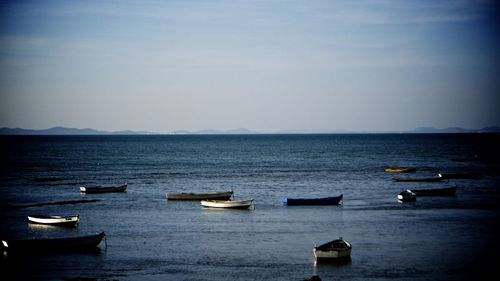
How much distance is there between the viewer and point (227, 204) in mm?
64938

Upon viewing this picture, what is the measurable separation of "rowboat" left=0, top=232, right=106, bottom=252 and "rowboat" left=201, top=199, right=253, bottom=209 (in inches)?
847

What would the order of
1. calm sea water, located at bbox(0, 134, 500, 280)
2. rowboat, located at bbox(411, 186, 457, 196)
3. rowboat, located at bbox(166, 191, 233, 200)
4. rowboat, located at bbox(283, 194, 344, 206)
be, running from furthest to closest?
rowboat, located at bbox(411, 186, 457, 196)
rowboat, located at bbox(166, 191, 233, 200)
rowboat, located at bbox(283, 194, 344, 206)
calm sea water, located at bbox(0, 134, 500, 280)

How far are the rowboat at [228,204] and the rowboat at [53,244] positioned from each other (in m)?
21.5

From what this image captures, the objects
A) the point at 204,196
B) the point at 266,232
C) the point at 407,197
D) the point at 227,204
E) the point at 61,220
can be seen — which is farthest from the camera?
the point at 204,196

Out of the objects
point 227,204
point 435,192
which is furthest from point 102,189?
point 435,192

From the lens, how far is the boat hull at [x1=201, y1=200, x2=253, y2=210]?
63.9 metres

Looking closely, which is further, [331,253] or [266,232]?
[266,232]

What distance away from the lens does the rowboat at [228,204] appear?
6391 centimetres

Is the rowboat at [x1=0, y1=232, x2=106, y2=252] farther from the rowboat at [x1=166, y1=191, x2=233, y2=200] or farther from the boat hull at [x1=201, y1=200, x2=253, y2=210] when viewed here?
the rowboat at [x1=166, y1=191, x2=233, y2=200]

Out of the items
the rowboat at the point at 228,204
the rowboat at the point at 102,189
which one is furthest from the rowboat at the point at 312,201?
the rowboat at the point at 102,189

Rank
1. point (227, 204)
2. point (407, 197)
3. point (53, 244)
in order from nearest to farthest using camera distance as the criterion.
Answer: point (53, 244)
point (227, 204)
point (407, 197)

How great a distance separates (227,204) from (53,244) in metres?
24.2

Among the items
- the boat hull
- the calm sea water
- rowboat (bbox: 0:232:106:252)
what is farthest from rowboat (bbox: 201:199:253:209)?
rowboat (bbox: 0:232:106:252)

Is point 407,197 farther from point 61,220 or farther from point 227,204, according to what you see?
point 61,220
